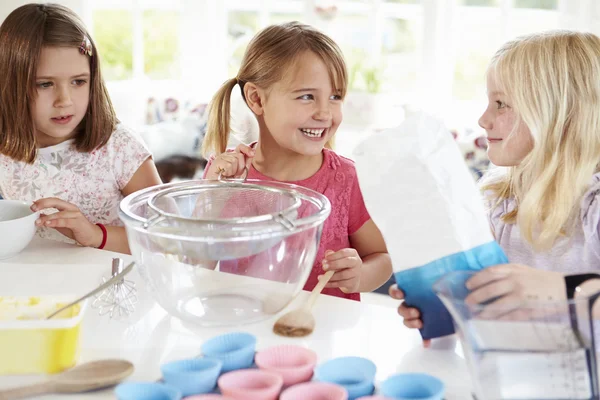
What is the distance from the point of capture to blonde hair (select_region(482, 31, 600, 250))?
1.24m

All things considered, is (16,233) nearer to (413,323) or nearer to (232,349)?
(232,349)

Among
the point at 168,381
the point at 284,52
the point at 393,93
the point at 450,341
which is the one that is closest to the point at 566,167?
the point at 450,341

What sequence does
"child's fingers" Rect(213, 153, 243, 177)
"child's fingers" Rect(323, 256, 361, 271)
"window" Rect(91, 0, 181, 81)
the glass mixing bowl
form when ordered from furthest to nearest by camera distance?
"window" Rect(91, 0, 181, 81), "child's fingers" Rect(213, 153, 243, 177), "child's fingers" Rect(323, 256, 361, 271), the glass mixing bowl

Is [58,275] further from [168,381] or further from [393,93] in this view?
[393,93]

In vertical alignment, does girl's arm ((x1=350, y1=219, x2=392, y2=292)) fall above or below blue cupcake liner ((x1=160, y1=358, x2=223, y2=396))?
below

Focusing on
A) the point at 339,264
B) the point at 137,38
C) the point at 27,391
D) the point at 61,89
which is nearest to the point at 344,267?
the point at 339,264

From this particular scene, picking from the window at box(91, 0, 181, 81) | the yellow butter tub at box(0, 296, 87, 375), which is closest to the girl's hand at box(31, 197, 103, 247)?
the yellow butter tub at box(0, 296, 87, 375)

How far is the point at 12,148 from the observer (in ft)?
5.37

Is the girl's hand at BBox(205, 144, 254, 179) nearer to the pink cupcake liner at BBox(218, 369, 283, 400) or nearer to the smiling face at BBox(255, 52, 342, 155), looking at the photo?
the smiling face at BBox(255, 52, 342, 155)

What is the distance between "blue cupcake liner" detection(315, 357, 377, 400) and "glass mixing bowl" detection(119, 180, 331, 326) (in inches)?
6.7

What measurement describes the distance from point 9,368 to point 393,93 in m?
2.99

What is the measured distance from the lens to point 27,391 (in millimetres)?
807

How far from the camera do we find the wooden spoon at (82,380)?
2.65 feet

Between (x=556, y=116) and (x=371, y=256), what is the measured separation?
1.62 ft
